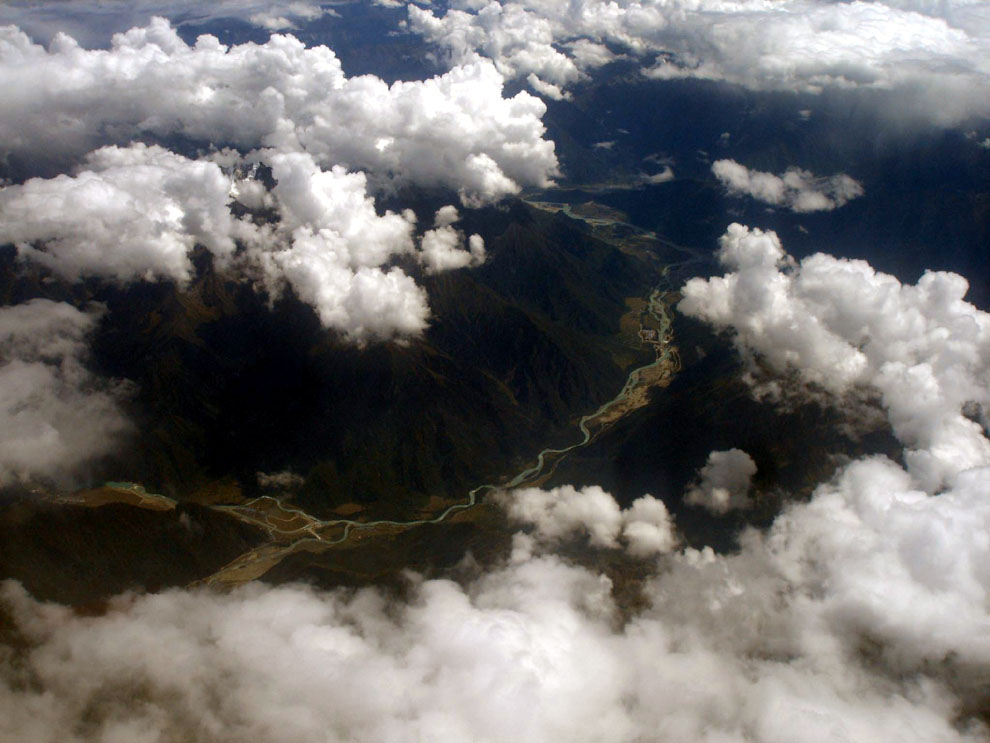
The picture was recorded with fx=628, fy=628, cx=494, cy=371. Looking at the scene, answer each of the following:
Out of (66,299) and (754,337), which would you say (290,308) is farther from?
(754,337)

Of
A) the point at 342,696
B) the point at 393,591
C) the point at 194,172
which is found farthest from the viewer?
the point at 194,172

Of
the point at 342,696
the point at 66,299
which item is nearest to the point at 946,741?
the point at 342,696

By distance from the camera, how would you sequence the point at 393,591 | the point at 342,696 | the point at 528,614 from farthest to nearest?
the point at 393,591
the point at 528,614
the point at 342,696

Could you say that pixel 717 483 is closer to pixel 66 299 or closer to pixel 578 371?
pixel 578 371

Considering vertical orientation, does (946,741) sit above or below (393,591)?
above

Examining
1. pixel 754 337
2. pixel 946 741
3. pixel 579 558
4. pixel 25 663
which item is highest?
pixel 25 663

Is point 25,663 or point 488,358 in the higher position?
point 25,663

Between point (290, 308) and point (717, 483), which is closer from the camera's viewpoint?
point (717, 483)

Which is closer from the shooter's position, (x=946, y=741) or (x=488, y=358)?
(x=946, y=741)


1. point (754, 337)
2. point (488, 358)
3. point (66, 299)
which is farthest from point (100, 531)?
point (754, 337)
